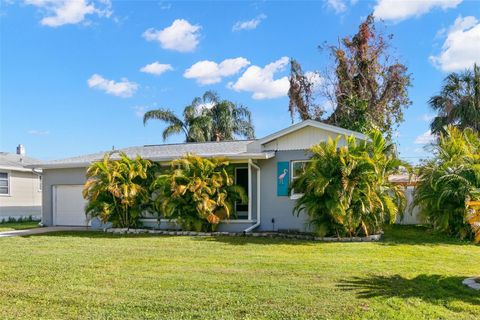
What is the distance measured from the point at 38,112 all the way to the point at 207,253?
13153 millimetres

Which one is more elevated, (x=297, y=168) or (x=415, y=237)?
(x=297, y=168)

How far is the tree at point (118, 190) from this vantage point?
13.8m

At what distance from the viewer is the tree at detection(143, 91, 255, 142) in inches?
1058

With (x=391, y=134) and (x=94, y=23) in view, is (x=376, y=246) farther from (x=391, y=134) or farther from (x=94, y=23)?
(x=391, y=134)

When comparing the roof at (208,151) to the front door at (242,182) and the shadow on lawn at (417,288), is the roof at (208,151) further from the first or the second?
the shadow on lawn at (417,288)

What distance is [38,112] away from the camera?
18.8 meters

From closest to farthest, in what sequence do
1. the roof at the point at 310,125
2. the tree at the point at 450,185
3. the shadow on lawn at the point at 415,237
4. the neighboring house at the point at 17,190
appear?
the shadow on lawn at the point at 415,237
the tree at the point at 450,185
the roof at the point at 310,125
the neighboring house at the point at 17,190

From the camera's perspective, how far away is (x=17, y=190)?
70.1ft

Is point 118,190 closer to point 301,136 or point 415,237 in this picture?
point 301,136

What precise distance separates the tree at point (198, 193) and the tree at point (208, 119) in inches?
521

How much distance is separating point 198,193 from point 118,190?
2.74 m

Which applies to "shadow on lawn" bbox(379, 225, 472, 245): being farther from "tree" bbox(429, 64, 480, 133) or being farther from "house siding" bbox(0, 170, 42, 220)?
"house siding" bbox(0, 170, 42, 220)

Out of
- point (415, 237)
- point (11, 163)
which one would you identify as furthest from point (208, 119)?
point (415, 237)

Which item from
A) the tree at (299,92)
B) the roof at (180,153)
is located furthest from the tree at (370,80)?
the roof at (180,153)
